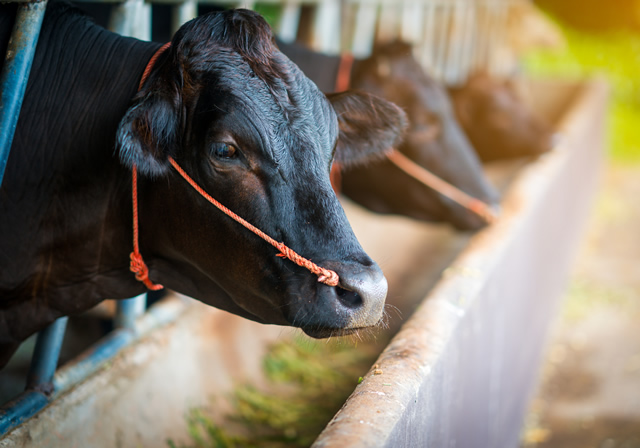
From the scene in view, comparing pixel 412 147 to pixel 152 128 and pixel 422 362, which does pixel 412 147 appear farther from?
pixel 152 128

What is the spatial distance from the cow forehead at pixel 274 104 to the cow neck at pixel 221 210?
0.20 meters

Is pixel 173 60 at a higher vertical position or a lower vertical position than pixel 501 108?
higher

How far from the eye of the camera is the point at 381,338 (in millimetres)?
4359

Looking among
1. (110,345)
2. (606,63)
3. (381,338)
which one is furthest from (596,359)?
(606,63)

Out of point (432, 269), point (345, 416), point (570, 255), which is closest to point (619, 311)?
point (570, 255)

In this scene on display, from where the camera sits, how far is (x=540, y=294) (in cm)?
434

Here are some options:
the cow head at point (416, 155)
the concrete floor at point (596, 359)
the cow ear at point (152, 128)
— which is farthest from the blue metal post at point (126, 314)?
the concrete floor at point (596, 359)

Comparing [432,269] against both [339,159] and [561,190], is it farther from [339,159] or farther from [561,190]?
[339,159]

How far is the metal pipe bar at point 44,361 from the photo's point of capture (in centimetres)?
220

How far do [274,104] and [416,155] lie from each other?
2212mm

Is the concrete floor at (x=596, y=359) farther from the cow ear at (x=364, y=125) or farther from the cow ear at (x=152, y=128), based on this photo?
the cow ear at (x=152, y=128)

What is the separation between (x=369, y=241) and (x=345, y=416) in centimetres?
403

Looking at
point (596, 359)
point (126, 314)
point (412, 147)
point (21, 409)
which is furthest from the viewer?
point (596, 359)

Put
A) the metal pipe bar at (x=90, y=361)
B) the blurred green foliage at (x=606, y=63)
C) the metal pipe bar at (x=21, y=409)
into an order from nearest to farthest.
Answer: the metal pipe bar at (x=21, y=409) → the metal pipe bar at (x=90, y=361) → the blurred green foliage at (x=606, y=63)
